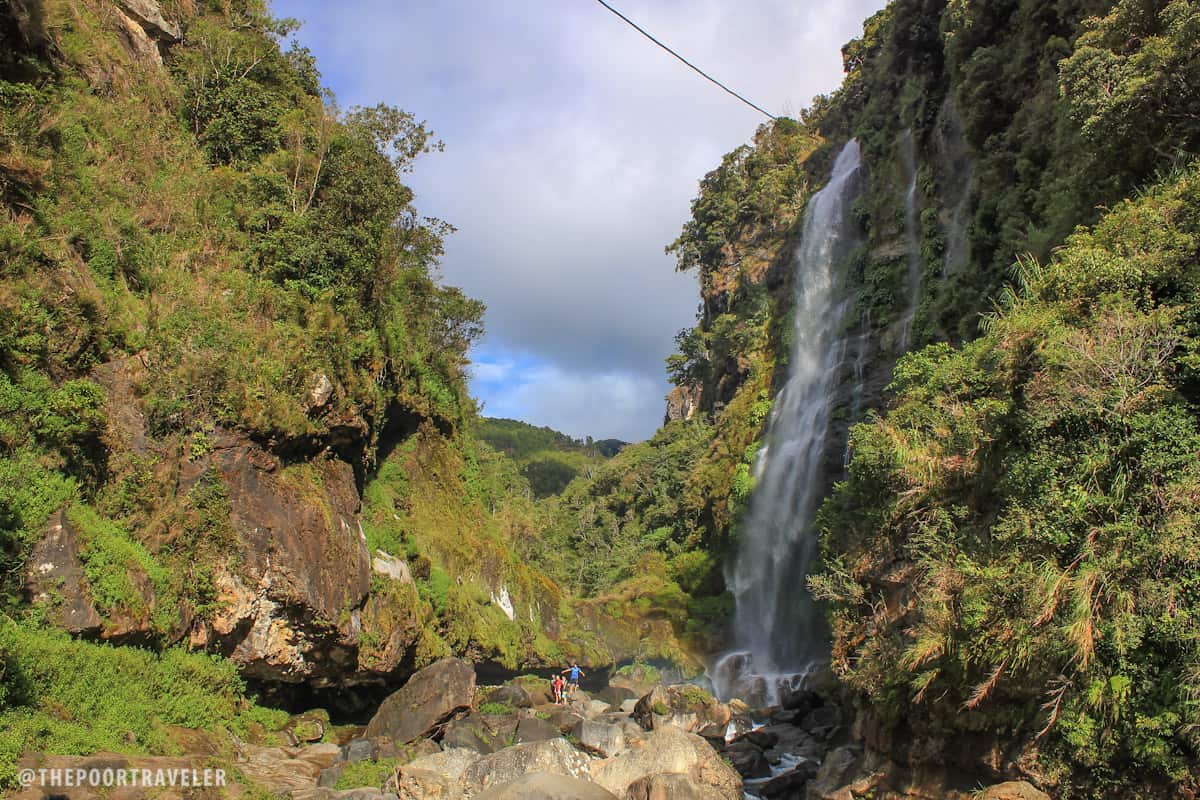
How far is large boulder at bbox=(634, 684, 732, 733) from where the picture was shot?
21.0 metres

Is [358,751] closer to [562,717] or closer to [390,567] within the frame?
[390,567]

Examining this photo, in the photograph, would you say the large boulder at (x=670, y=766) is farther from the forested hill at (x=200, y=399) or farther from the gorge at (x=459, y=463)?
the forested hill at (x=200, y=399)

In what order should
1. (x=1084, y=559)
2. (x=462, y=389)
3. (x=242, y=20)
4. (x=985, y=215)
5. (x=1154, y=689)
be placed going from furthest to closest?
(x=462, y=389), (x=242, y=20), (x=985, y=215), (x=1084, y=559), (x=1154, y=689)

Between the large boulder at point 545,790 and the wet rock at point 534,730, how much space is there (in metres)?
5.80

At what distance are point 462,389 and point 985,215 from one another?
68.8 ft

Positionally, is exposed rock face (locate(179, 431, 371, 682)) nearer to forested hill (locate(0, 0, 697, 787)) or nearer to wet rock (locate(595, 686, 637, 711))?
forested hill (locate(0, 0, 697, 787))

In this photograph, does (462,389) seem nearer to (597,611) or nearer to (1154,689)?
(597,611)

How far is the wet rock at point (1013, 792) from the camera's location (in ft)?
31.6

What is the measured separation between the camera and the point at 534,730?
58.4 ft

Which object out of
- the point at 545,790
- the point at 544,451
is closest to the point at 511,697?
the point at 545,790

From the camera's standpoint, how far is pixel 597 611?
38.5 metres

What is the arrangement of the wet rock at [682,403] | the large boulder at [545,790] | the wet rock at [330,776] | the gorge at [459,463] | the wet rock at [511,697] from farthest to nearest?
the wet rock at [682,403] → the wet rock at [511,697] → the wet rock at [330,776] → the large boulder at [545,790] → the gorge at [459,463]

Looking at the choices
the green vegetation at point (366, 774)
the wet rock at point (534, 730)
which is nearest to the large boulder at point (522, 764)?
the green vegetation at point (366, 774)

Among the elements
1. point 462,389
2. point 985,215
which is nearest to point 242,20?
point 462,389
